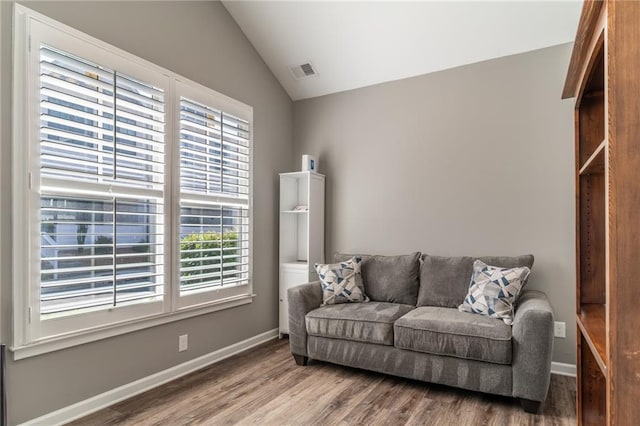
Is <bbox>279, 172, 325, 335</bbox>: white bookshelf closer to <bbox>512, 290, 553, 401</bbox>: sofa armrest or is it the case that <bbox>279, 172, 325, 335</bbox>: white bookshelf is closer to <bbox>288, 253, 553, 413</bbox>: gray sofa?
<bbox>288, 253, 553, 413</bbox>: gray sofa

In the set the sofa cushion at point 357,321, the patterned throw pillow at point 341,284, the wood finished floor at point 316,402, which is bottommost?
the wood finished floor at point 316,402

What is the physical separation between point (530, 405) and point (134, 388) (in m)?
2.66

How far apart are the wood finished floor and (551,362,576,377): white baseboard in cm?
9

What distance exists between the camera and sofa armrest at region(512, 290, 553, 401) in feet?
7.87

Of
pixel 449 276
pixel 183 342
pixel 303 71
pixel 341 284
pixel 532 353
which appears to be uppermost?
pixel 303 71

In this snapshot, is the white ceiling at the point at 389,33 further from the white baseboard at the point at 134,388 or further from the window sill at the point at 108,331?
the white baseboard at the point at 134,388

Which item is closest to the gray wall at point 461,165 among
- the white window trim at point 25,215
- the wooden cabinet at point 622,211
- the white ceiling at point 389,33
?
the white ceiling at point 389,33

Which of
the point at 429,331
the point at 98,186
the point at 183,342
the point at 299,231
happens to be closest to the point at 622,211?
the point at 429,331

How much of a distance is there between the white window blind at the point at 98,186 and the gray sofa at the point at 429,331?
4.31 ft

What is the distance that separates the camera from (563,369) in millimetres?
3109

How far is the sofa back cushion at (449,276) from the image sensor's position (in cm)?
314

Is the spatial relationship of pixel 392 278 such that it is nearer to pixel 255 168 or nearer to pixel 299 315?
pixel 299 315

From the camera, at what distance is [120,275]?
257cm

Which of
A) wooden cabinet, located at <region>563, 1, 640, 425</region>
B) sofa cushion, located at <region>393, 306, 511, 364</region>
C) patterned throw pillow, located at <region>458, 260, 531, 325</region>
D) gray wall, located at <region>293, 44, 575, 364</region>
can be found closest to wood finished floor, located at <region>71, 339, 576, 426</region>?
sofa cushion, located at <region>393, 306, 511, 364</region>
